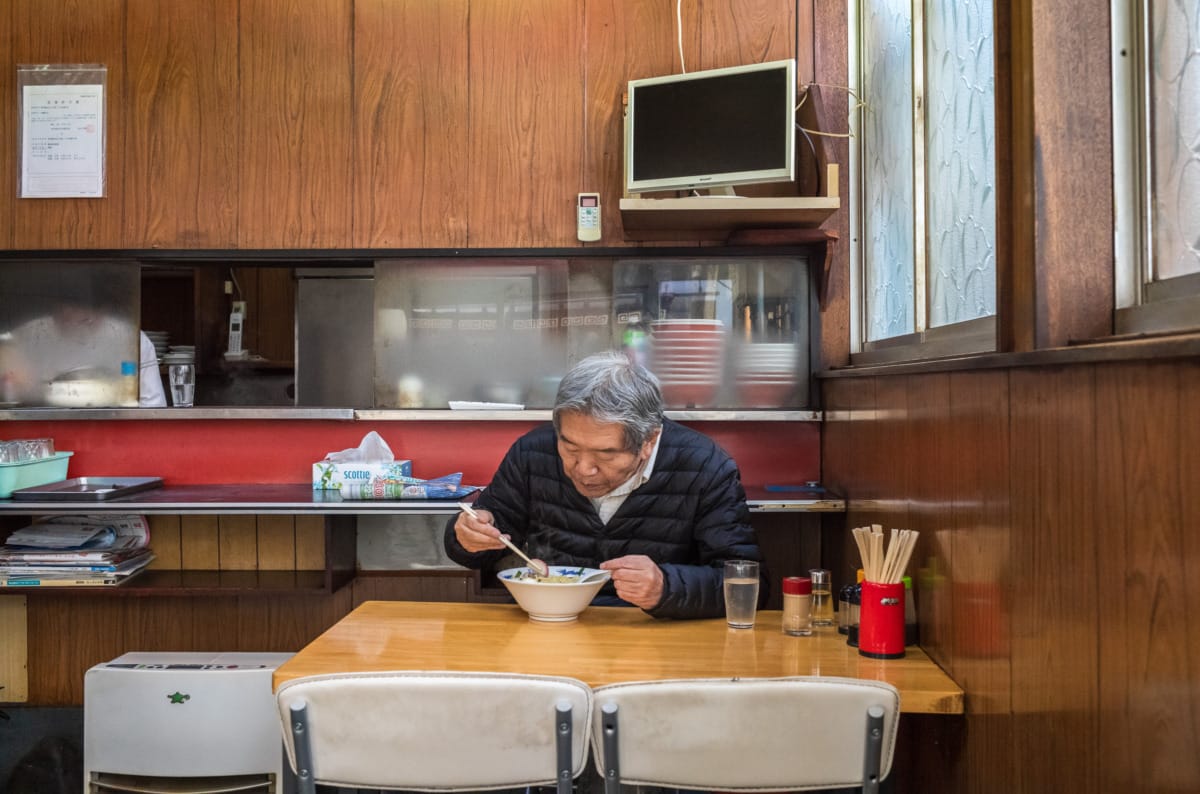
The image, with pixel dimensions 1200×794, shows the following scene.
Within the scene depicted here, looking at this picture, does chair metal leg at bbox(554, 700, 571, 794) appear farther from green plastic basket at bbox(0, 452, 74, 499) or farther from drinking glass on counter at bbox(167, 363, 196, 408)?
drinking glass on counter at bbox(167, 363, 196, 408)

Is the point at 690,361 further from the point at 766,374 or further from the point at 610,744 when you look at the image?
the point at 610,744

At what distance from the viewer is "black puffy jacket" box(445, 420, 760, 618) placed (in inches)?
95.7

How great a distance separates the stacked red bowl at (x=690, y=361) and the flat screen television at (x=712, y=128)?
566 mm

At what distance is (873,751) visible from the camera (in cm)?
148

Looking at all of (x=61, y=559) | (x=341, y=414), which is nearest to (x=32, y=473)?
(x=61, y=559)

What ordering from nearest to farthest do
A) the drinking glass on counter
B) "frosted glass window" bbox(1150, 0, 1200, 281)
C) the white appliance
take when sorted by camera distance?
"frosted glass window" bbox(1150, 0, 1200, 281) < the white appliance < the drinking glass on counter

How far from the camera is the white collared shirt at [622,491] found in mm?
2461

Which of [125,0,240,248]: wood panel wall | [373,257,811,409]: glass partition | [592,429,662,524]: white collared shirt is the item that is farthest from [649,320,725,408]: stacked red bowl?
[125,0,240,248]: wood panel wall

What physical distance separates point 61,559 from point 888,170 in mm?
2925

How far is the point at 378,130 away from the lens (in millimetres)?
3596

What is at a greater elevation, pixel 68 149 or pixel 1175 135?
pixel 68 149

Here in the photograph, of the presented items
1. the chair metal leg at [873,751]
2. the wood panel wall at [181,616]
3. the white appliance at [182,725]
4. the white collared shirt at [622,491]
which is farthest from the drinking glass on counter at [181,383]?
the chair metal leg at [873,751]

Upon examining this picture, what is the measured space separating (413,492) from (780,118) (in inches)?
66.3

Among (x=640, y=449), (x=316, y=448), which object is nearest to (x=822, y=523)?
(x=640, y=449)
